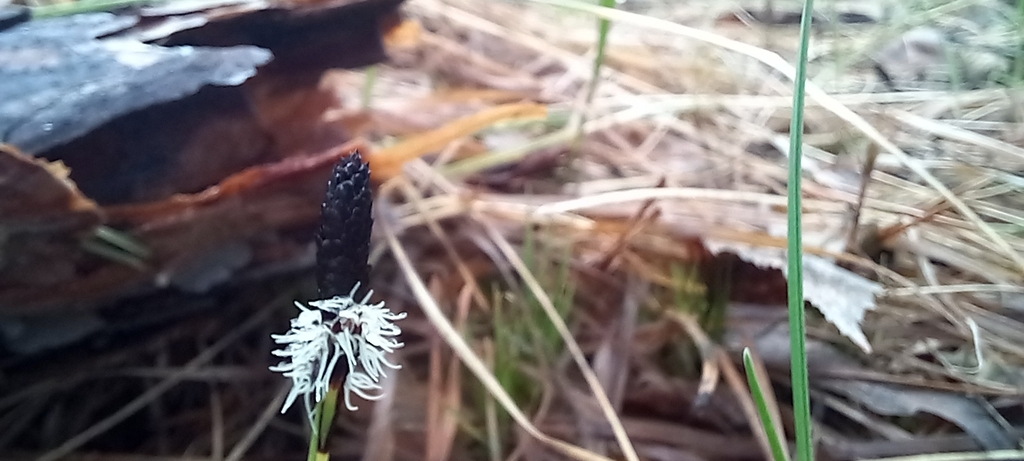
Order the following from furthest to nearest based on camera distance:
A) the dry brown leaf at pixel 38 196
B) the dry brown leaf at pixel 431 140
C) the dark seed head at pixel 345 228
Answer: the dry brown leaf at pixel 431 140 < the dry brown leaf at pixel 38 196 < the dark seed head at pixel 345 228

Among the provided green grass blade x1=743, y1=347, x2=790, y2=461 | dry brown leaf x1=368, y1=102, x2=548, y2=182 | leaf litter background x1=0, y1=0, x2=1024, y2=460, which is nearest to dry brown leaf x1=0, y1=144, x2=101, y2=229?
leaf litter background x1=0, y1=0, x2=1024, y2=460

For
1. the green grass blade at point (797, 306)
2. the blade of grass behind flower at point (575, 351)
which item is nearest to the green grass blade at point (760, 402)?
the green grass blade at point (797, 306)

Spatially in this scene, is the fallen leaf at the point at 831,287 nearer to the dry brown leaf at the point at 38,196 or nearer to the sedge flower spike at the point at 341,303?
the sedge flower spike at the point at 341,303

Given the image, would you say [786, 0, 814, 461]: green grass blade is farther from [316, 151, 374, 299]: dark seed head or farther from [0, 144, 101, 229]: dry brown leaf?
[0, 144, 101, 229]: dry brown leaf

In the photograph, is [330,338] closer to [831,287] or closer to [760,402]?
[760,402]

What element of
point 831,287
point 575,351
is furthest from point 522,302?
point 831,287

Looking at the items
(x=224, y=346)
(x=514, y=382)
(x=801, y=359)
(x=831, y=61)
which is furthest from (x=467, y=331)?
(x=831, y=61)
